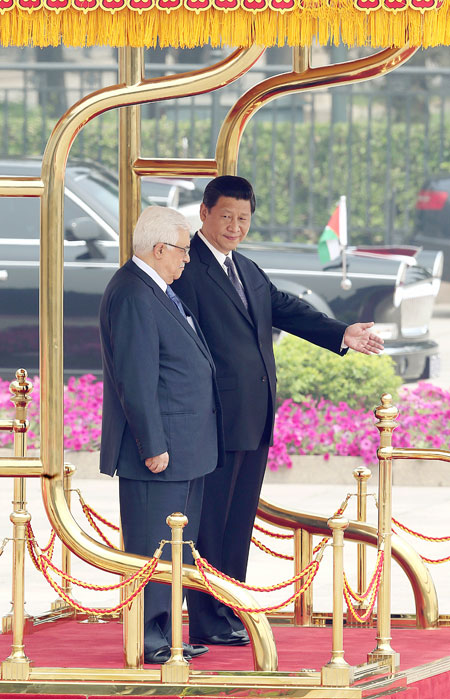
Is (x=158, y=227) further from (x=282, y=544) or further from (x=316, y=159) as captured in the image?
(x=316, y=159)

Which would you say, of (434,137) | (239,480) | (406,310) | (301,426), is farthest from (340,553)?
(434,137)

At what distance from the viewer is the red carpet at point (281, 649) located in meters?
6.01

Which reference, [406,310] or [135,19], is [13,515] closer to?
[135,19]

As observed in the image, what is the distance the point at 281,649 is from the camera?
6.38 m

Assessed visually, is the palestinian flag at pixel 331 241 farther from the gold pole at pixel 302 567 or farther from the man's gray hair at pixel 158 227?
the man's gray hair at pixel 158 227

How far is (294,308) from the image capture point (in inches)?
266

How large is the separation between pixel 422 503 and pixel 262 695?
5643mm

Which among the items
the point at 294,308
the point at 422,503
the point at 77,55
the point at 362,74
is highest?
the point at 77,55

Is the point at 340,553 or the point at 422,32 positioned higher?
the point at 422,32

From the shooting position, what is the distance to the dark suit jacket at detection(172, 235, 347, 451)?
6414mm

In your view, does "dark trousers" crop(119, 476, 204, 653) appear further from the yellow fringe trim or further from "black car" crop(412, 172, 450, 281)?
"black car" crop(412, 172, 450, 281)

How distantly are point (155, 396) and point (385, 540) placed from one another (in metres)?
0.97

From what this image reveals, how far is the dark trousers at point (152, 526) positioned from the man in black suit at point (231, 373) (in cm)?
40

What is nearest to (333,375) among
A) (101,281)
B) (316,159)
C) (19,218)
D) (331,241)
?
(331,241)
